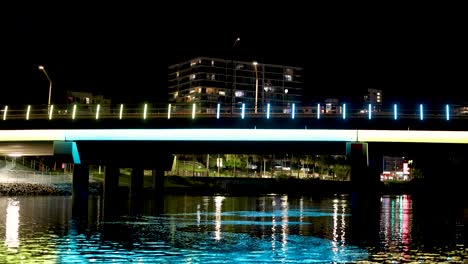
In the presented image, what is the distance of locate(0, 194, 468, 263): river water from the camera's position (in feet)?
97.5

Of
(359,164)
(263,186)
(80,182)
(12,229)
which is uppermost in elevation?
(359,164)

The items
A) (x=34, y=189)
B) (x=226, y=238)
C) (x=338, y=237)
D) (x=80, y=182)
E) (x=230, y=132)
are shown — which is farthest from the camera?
(x=34, y=189)

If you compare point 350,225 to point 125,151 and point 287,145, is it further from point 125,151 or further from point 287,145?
point 125,151

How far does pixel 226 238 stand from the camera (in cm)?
3712

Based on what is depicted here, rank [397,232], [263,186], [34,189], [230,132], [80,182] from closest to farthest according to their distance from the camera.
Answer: [397,232] → [230,132] → [80,182] → [34,189] → [263,186]

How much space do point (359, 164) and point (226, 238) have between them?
37.3 meters

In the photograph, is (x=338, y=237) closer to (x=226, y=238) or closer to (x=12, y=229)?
(x=226, y=238)

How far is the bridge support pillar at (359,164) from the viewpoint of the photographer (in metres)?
71.7

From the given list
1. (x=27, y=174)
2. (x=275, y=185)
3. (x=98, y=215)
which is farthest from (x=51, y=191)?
(x=275, y=185)

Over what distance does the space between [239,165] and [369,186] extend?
4815 inches

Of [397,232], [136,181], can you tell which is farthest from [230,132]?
[136,181]

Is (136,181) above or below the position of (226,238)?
above

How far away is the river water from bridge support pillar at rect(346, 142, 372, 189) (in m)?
14.4

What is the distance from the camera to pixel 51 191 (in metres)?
96.1
